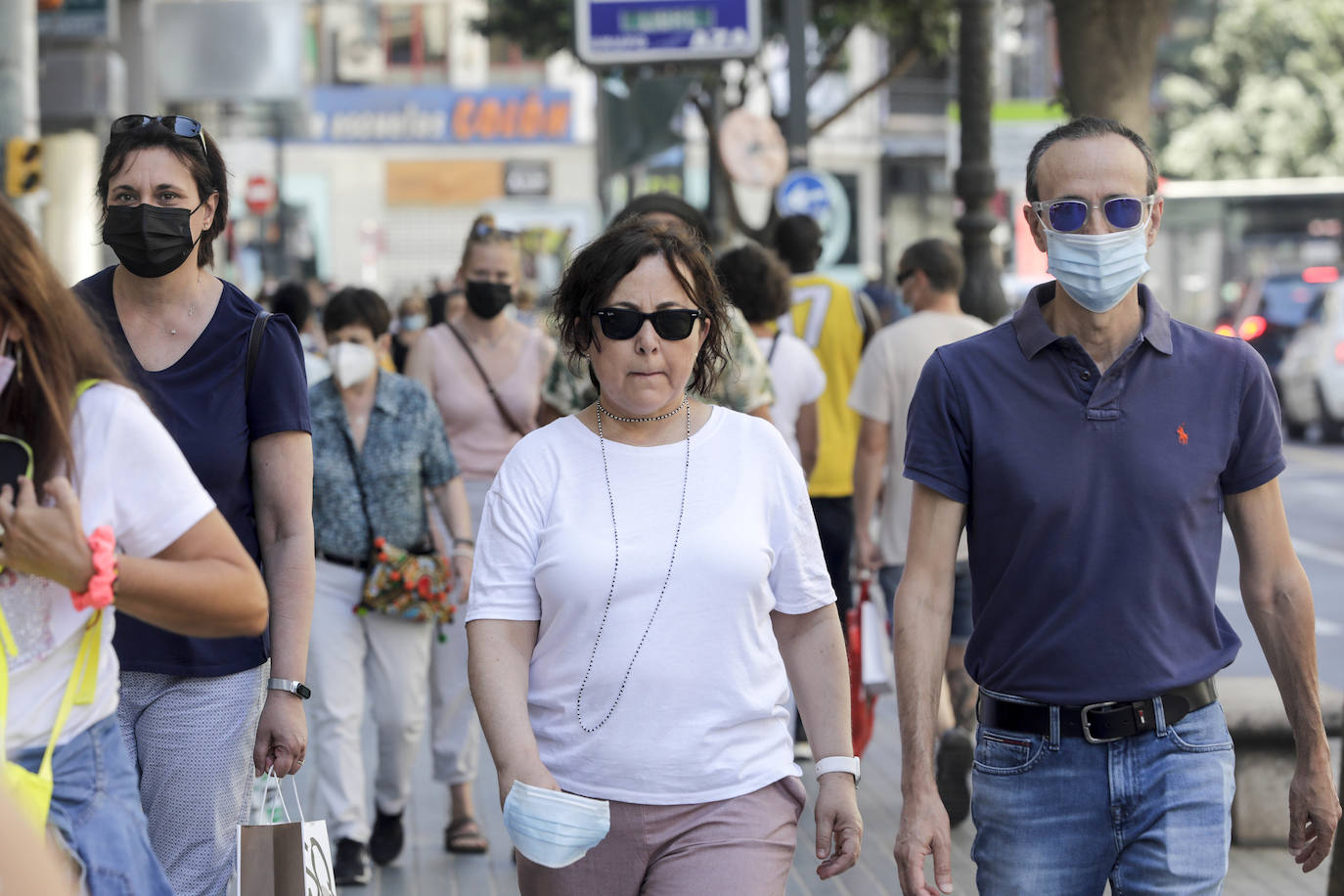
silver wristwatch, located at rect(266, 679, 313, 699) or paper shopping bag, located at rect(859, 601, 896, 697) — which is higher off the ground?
silver wristwatch, located at rect(266, 679, 313, 699)

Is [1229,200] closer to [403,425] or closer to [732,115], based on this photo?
[732,115]

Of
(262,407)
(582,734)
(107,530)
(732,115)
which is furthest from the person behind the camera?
(732,115)

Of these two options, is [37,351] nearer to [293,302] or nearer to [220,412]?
[220,412]

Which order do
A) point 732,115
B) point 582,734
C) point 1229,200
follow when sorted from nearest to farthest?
point 582,734 → point 732,115 → point 1229,200

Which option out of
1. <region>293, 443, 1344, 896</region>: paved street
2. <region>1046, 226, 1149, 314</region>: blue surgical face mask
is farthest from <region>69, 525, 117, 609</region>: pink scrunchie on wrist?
<region>293, 443, 1344, 896</region>: paved street

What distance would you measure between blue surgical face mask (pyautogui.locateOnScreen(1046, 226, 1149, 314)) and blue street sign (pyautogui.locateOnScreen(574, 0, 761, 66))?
36.1ft

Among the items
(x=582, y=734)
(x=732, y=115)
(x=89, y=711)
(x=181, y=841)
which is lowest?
(x=181, y=841)

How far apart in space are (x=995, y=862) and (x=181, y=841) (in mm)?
1473

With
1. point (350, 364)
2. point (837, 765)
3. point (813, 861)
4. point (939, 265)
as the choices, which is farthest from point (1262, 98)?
point (837, 765)

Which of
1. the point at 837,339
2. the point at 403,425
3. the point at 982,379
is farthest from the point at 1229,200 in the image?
the point at 982,379

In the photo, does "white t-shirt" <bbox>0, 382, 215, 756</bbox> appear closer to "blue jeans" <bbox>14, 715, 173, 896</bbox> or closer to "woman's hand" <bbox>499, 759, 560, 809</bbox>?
"blue jeans" <bbox>14, 715, 173, 896</bbox>

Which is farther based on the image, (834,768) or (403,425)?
(403,425)

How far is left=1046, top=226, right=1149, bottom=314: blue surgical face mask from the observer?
130 inches

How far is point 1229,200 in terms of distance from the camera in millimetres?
31016
